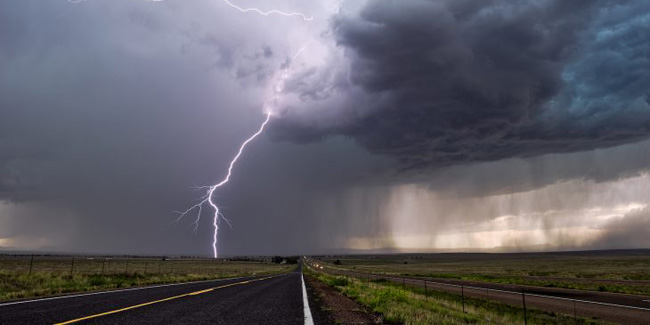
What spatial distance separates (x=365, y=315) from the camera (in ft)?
35.9

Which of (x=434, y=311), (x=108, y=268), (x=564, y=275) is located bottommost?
(x=564, y=275)

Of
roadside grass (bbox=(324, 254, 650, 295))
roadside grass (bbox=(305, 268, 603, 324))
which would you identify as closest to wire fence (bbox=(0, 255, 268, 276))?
roadside grass (bbox=(305, 268, 603, 324))

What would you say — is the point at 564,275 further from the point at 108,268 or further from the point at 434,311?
the point at 108,268

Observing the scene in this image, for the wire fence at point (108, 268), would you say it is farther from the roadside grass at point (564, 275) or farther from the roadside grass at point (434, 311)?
the roadside grass at point (564, 275)

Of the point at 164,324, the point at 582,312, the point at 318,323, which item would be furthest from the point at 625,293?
the point at 164,324

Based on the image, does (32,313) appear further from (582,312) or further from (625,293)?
(625,293)

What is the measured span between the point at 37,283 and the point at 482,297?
29.7m

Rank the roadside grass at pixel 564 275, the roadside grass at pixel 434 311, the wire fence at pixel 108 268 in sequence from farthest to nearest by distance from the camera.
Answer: the roadside grass at pixel 564 275 → the wire fence at pixel 108 268 → the roadside grass at pixel 434 311

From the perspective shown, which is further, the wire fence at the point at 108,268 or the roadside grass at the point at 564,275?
the roadside grass at the point at 564,275

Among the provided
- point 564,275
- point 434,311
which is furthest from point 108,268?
point 564,275

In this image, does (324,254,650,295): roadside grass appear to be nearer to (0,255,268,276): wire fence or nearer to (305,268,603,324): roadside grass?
(305,268,603,324): roadside grass

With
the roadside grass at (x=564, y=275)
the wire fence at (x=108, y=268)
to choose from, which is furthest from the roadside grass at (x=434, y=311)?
the roadside grass at (x=564, y=275)

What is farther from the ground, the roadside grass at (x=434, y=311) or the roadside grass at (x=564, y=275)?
the roadside grass at (x=434, y=311)

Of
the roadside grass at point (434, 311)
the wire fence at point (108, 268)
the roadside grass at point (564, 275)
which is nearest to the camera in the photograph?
the roadside grass at point (434, 311)
